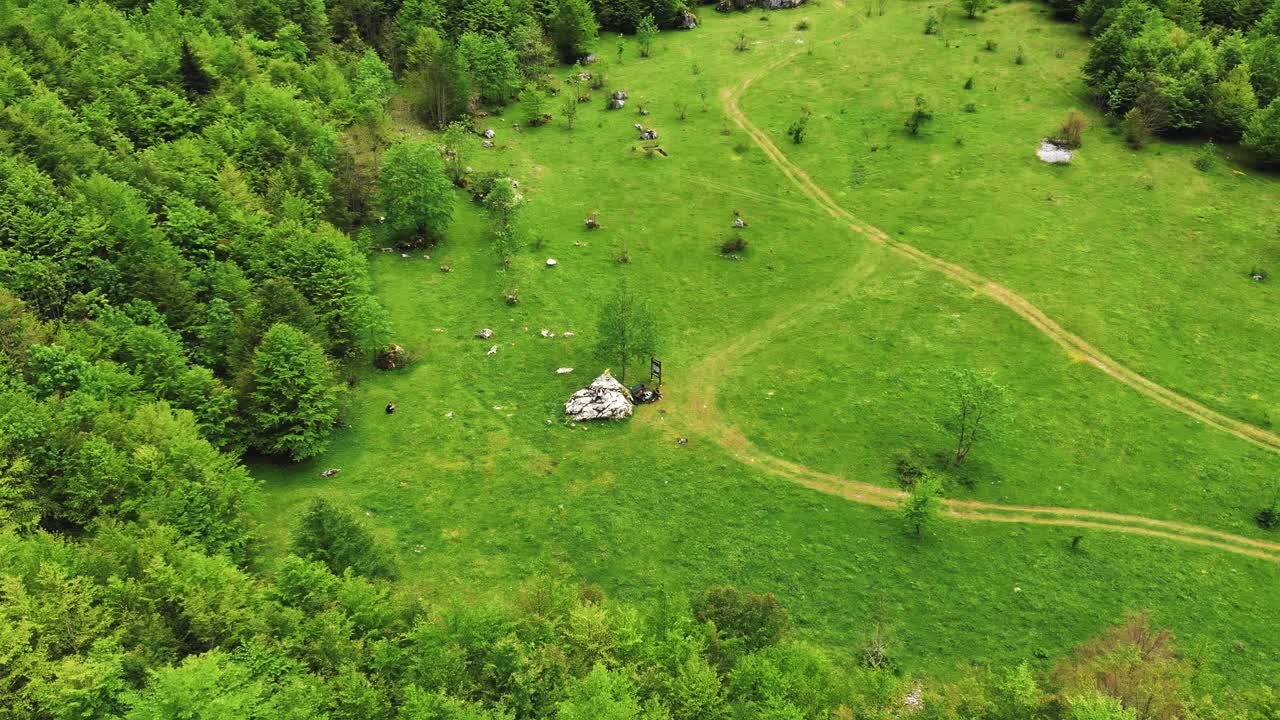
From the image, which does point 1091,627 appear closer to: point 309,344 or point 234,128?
point 309,344

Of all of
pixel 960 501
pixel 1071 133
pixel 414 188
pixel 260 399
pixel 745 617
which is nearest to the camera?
pixel 745 617

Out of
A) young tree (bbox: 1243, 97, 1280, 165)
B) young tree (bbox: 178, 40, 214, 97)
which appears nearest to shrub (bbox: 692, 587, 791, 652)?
young tree (bbox: 178, 40, 214, 97)

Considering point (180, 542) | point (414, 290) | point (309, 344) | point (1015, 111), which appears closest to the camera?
point (180, 542)

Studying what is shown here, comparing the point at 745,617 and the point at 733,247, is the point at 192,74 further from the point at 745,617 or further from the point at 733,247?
the point at 745,617

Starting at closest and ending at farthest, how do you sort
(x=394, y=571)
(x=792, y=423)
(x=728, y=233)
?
(x=394, y=571)
(x=792, y=423)
(x=728, y=233)

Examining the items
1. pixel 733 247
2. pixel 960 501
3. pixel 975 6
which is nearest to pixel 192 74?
pixel 733 247

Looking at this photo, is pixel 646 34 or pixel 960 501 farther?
pixel 646 34

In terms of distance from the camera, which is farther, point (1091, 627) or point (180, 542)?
point (1091, 627)

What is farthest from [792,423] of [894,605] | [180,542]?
[180,542]

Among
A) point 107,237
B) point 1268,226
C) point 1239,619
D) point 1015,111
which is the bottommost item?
point 1239,619
